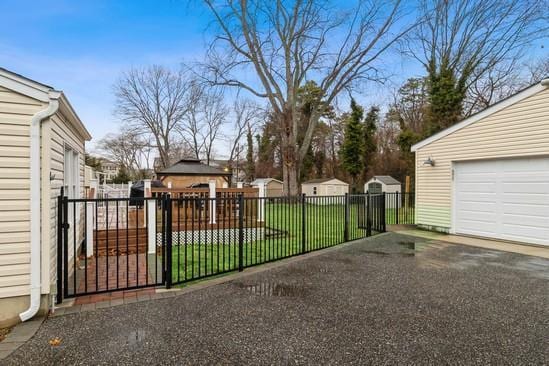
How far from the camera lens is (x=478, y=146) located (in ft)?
25.0

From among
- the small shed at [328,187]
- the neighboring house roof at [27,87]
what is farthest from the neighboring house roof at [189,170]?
the neighboring house roof at [27,87]

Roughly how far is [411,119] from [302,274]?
73.2ft

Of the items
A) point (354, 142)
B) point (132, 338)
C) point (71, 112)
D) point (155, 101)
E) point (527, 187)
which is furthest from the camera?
point (155, 101)

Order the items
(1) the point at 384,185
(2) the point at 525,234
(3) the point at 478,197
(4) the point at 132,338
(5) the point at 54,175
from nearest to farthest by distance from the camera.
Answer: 1. (4) the point at 132,338
2. (5) the point at 54,175
3. (2) the point at 525,234
4. (3) the point at 478,197
5. (1) the point at 384,185

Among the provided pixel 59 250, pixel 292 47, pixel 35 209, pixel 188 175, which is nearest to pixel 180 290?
pixel 59 250

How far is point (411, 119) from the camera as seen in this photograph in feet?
77.0

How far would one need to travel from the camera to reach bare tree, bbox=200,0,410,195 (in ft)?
63.1

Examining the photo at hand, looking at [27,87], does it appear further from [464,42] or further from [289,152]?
[464,42]

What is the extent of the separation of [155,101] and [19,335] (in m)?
29.2

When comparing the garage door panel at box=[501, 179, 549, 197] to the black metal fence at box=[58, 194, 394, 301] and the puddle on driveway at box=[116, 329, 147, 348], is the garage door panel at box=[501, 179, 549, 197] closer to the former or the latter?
the black metal fence at box=[58, 194, 394, 301]

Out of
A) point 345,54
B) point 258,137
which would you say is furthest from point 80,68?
point 258,137

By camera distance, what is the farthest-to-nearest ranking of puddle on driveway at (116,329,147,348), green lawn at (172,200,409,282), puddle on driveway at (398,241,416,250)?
puddle on driveway at (398,241,416,250) < green lawn at (172,200,409,282) < puddle on driveway at (116,329,147,348)

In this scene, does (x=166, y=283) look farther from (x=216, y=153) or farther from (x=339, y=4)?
(x=216, y=153)

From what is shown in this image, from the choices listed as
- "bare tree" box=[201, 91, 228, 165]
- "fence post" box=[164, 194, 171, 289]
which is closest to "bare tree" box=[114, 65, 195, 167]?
"bare tree" box=[201, 91, 228, 165]
